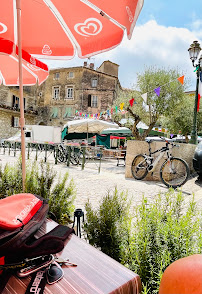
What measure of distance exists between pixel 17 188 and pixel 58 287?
1904mm

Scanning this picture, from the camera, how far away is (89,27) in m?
2.39

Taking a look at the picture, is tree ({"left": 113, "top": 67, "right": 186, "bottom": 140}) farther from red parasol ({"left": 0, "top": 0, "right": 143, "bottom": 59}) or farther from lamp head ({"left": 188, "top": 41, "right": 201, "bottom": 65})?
red parasol ({"left": 0, "top": 0, "right": 143, "bottom": 59})

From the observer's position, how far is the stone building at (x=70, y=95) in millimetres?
33219

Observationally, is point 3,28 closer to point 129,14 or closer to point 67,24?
point 67,24

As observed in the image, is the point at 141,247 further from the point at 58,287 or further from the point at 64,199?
the point at 64,199

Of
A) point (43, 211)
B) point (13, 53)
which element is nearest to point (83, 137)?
point (13, 53)

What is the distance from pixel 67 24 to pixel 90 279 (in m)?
2.75

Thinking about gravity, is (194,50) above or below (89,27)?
above

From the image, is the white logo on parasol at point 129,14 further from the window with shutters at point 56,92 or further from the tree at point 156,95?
the window with shutters at point 56,92

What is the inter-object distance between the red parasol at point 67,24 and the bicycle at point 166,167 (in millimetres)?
4470

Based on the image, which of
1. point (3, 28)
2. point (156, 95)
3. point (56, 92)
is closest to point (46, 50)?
point (3, 28)

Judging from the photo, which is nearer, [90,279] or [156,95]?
[90,279]

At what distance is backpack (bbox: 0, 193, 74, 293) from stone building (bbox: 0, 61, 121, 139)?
103 ft

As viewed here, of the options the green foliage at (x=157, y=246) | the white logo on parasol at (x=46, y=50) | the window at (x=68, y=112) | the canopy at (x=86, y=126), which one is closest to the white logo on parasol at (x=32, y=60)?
the white logo on parasol at (x=46, y=50)
